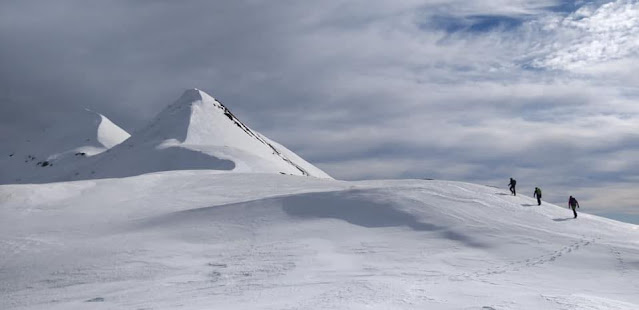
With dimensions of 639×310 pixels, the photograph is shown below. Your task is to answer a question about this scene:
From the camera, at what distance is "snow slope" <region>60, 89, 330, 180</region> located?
7338 centimetres

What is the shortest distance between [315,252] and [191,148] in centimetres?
6521

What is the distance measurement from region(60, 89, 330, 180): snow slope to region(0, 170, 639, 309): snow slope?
3965cm

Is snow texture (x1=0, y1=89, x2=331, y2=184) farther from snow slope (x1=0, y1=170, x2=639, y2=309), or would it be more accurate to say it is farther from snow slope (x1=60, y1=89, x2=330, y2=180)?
snow slope (x1=0, y1=170, x2=639, y2=309)

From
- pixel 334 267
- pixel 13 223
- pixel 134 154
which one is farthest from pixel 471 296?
pixel 134 154

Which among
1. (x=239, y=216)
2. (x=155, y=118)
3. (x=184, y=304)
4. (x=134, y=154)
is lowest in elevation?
(x=184, y=304)

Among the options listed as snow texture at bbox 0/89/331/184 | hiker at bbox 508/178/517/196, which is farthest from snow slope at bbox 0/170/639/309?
snow texture at bbox 0/89/331/184

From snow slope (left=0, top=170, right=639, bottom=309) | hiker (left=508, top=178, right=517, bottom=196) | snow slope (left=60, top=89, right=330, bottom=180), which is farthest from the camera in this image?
snow slope (left=60, top=89, right=330, bottom=180)

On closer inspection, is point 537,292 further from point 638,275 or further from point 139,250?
point 139,250

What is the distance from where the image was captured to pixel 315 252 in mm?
18234

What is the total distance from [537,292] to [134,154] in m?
82.3

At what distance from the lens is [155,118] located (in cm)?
11362

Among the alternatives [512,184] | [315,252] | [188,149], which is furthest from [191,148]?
[315,252]

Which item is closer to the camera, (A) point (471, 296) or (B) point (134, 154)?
(A) point (471, 296)

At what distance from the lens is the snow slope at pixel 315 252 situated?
1276cm
